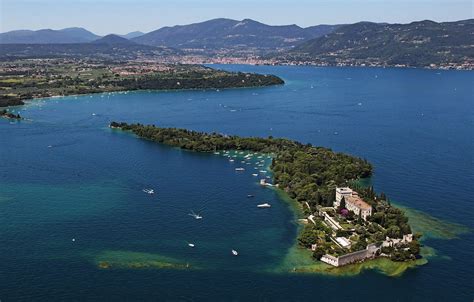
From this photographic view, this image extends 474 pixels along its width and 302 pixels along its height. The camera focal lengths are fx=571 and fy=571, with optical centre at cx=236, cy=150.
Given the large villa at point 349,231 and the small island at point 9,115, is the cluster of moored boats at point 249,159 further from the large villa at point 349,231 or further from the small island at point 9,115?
the small island at point 9,115

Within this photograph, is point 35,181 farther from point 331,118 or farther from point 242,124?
point 331,118

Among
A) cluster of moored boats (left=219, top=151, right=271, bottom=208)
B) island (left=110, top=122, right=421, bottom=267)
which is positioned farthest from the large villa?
cluster of moored boats (left=219, top=151, right=271, bottom=208)

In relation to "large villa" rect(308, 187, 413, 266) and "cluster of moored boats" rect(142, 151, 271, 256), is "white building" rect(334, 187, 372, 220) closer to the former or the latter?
"large villa" rect(308, 187, 413, 266)

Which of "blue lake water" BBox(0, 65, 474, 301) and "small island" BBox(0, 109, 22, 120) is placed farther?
"small island" BBox(0, 109, 22, 120)

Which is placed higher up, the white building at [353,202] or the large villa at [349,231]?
the white building at [353,202]

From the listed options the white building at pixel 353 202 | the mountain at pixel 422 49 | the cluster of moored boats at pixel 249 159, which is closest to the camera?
the white building at pixel 353 202

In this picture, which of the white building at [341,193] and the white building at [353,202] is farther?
the white building at [341,193]

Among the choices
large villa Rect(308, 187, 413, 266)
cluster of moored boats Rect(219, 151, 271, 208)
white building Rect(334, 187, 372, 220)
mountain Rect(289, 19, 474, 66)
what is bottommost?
cluster of moored boats Rect(219, 151, 271, 208)

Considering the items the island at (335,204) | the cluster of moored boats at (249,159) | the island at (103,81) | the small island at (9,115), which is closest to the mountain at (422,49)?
the island at (103,81)
